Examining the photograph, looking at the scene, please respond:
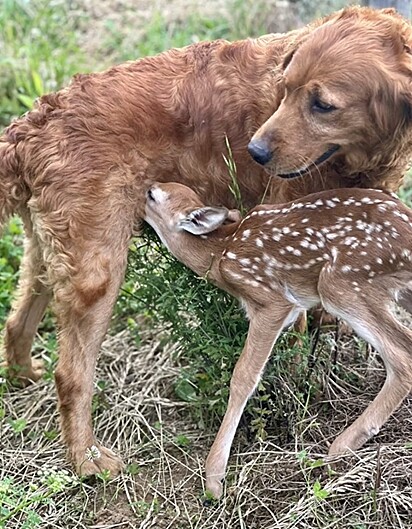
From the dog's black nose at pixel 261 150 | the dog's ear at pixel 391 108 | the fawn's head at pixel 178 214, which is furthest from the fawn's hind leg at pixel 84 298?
the dog's ear at pixel 391 108

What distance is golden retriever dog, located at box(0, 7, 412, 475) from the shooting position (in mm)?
4117

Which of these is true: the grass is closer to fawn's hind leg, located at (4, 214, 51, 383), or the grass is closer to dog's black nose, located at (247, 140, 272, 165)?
fawn's hind leg, located at (4, 214, 51, 383)

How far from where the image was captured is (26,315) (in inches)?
204

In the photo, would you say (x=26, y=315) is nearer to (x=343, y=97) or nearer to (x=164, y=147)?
(x=164, y=147)

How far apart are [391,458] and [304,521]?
1.69 feet

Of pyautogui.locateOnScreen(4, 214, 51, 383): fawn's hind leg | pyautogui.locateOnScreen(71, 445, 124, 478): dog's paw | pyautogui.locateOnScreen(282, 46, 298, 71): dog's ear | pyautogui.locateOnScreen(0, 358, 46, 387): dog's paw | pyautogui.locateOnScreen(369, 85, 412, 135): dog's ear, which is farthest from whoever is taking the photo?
pyautogui.locateOnScreen(0, 358, 46, 387): dog's paw

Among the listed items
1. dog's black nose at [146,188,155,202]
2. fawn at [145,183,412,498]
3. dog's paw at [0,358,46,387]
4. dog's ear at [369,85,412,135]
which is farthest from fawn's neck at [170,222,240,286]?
dog's paw at [0,358,46,387]

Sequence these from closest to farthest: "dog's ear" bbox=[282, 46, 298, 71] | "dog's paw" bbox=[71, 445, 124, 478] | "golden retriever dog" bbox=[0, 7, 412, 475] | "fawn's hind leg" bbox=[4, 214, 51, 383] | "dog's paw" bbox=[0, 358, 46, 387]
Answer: "golden retriever dog" bbox=[0, 7, 412, 475]
"dog's ear" bbox=[282, 46, 298, 71]
"dog's paw" bbox=[71, 445, 124, 478]
"fawn's hind leg" bbox=[4, 214, 51, 383]
"dog's paw" bbox=[0, 358, 46, 387]

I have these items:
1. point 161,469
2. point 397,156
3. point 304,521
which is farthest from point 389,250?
point 161,469

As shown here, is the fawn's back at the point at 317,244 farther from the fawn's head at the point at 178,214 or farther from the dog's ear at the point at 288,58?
the dog's ear at the point at 288,58

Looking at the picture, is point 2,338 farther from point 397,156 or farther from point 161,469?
point 397,156

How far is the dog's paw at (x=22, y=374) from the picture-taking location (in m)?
5.29

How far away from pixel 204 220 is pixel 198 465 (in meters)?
1.23

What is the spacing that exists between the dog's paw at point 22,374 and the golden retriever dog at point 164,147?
2.73 ft
